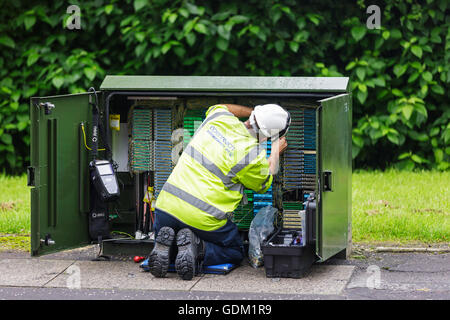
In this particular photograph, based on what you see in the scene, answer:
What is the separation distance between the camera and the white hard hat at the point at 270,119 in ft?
22.6

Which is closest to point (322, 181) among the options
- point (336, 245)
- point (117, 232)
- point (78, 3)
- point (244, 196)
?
point (336, 245)

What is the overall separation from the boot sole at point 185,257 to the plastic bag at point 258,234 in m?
0.68

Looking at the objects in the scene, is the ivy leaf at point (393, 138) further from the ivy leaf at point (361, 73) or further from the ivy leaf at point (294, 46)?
the ivy leaf at point (294, 46)

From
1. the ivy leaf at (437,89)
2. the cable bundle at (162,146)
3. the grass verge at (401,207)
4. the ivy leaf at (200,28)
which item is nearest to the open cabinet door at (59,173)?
the cable bundle at (162,146)

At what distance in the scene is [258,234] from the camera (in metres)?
7.16

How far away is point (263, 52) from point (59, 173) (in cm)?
567

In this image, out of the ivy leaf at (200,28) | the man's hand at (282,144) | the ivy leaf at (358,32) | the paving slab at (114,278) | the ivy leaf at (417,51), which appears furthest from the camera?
the ivy leaf at (358,32)

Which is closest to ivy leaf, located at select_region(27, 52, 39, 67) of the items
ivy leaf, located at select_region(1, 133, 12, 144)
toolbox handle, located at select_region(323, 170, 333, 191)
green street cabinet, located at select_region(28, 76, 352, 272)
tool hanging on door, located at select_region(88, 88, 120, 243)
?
ivy leaf, located at select_region(1, 133, 12, 144)

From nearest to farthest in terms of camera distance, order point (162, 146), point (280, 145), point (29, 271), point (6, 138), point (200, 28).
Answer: point (29, 271), point (280, 145), point (162, 146), point (200, 28), point (6, 138)

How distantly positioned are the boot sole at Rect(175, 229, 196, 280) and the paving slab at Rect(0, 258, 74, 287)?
1.16m

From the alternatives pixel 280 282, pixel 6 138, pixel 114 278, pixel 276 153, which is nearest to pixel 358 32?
pixel 276 153

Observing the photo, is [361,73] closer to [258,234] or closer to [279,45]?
[279,45]

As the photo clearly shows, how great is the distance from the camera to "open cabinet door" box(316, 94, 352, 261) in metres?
6.37

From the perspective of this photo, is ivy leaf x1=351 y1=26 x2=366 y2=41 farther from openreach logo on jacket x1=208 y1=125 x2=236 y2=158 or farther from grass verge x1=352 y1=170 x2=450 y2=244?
openreach logo on jacket x1=208 y1=125 x2=236 y2=158
